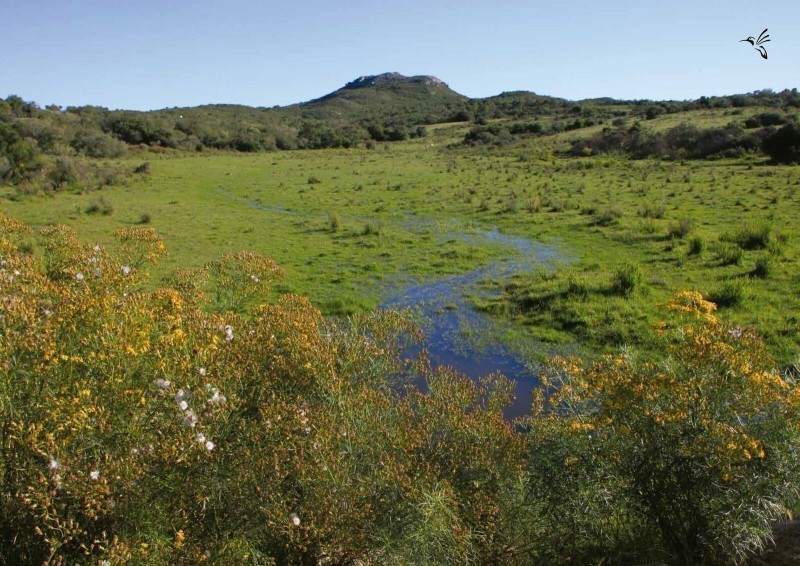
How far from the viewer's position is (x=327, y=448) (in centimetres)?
490

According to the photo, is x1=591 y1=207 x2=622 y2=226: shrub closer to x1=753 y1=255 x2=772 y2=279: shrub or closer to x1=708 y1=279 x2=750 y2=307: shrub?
x1=753 y1=255 x2=772 y2=279: shrub

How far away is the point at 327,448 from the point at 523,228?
23872 mm

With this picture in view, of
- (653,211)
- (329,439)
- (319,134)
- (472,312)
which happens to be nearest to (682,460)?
(329,439)

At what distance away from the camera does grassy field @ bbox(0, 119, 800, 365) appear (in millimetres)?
16188

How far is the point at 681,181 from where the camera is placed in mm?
37969

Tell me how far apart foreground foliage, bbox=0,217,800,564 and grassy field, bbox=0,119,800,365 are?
845 centimetres

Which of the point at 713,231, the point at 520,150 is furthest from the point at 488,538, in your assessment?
the point at 520,150

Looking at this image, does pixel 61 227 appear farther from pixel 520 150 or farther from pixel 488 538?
pixel 520 150

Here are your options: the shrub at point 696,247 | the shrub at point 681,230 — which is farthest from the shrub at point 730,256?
the shrub at point 681,230

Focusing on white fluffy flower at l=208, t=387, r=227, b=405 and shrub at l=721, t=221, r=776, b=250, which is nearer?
white fluffy flower at l=208, t=387, r=227, b=405

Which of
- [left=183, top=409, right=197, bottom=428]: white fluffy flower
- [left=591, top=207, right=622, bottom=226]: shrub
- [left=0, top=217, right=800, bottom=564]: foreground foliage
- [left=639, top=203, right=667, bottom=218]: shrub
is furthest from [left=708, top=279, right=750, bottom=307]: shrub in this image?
[left=183, top=409, right=197, bottom=428]: white fluffy flower

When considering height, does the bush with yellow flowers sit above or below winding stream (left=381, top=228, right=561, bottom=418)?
above

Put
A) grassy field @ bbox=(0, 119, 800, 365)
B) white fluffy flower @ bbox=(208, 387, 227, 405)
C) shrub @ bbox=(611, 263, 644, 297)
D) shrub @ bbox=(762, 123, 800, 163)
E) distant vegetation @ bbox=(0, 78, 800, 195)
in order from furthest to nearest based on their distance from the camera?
shrub @ bbox=(762, 123, 800, 163) < distant vegetation @ bbox=(0, 78, 800, 195) < shrub @ bbox=(611, 263, 644, 297) < grassy field @ bbox=(0, 119, 800, 365) < white fluffy flower @ bbox=(208, 387, 227, 405)

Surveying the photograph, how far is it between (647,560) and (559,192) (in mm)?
33241
